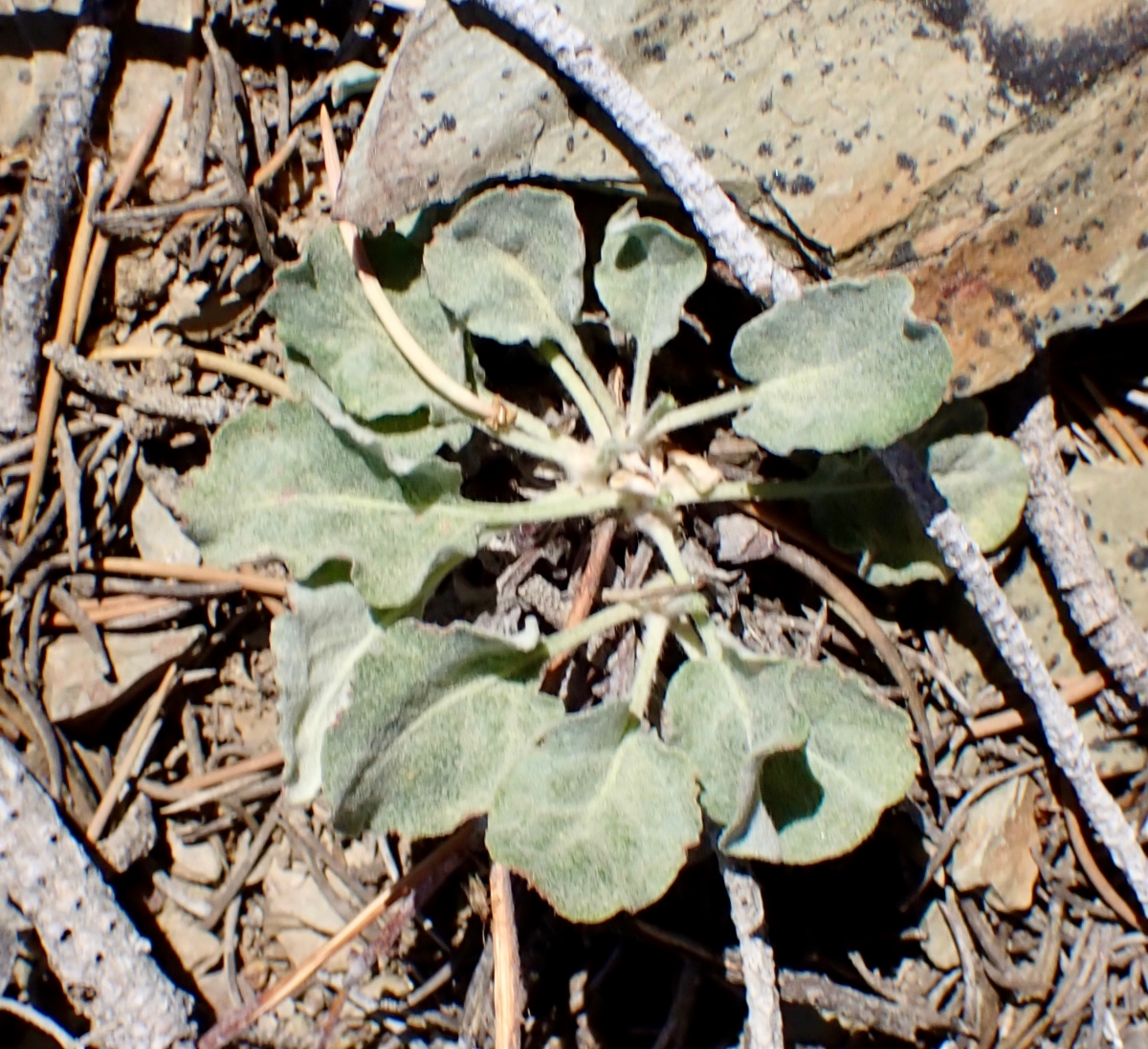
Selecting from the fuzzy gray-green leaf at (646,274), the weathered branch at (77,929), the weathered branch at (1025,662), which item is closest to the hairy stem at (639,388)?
the fuzzy gray-green leaf at (646,274)

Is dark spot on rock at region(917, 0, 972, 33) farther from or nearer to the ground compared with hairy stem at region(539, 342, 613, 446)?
farther from the ground

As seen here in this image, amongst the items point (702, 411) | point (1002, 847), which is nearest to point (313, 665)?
point (702, 411)

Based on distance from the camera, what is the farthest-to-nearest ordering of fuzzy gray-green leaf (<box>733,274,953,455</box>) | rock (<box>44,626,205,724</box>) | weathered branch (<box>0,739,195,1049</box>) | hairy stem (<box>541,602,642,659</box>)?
1. rock (<box>44,626,205,724</box>)
2. weathered branch (<box>0,739,195,1049</box>)
3. hairy stem (<box>541,602,642,659</box>)
4. fuzzy gray-green leaf (<box>733,274,953,455</box>)

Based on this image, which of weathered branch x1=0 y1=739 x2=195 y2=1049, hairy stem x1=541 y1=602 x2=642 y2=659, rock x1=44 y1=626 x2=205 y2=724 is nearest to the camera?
hairy stem x1=541 y1=602 x2=642 y2=659

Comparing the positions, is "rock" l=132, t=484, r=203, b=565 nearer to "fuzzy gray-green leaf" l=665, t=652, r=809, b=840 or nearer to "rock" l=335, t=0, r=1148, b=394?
"rock" l=335, t=0, r=1148, b=394

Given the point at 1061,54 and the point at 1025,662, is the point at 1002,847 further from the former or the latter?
the point at 1061,54

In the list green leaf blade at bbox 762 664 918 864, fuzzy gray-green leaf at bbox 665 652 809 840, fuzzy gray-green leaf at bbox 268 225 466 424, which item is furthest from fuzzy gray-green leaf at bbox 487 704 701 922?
Answer: fuzzy gray-green leaf at bbox 268 225 466 424

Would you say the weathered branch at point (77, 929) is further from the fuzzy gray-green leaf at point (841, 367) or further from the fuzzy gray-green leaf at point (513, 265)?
the fuzzy gray-green leaf at point (841, 367)
